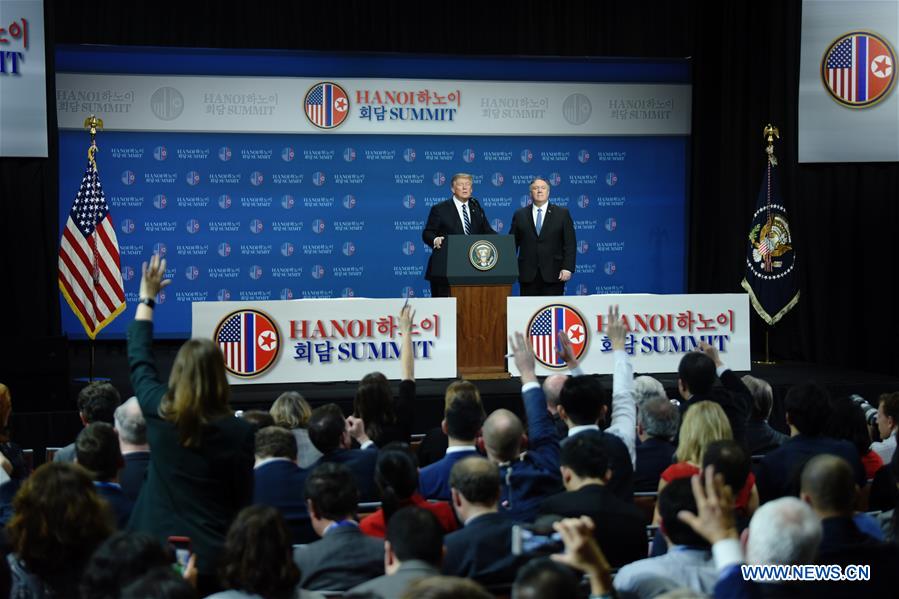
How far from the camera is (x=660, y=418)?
4738 mm

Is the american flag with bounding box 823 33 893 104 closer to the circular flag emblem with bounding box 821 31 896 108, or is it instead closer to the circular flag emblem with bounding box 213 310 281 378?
the circular flag emblem with bounding box 821 31 896 108

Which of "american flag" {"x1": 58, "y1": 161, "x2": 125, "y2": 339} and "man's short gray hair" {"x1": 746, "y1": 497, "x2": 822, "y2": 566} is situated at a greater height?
"american flag" {"x1": 58, "y1": 161, "x2": 125, "y2": 339}

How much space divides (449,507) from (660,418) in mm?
1267

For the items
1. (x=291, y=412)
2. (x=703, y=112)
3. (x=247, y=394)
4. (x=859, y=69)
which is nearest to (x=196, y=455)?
(x=291, y=412)

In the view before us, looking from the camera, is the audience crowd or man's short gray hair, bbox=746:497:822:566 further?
man's short gray hair, bbox=746:497:822:566

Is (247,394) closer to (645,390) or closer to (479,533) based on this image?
(645,390)

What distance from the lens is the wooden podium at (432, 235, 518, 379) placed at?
850 centimetres

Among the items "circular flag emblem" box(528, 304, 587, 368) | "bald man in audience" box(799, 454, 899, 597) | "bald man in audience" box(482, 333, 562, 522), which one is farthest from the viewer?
"circular flag emblem" box(528, 304, 587, 368)

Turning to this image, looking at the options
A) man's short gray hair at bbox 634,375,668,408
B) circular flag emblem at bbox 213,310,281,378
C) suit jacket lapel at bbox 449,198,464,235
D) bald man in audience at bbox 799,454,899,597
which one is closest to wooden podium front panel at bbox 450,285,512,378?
suit jacket lapel at bbox 449,198,464,235

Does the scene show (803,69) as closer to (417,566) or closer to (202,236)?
(202,236)

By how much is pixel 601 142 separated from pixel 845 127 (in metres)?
3.18

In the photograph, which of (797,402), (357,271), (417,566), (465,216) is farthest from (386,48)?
(417,566)

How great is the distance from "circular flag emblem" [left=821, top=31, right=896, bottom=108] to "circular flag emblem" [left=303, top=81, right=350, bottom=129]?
5016mm

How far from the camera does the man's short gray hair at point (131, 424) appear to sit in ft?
14.2
